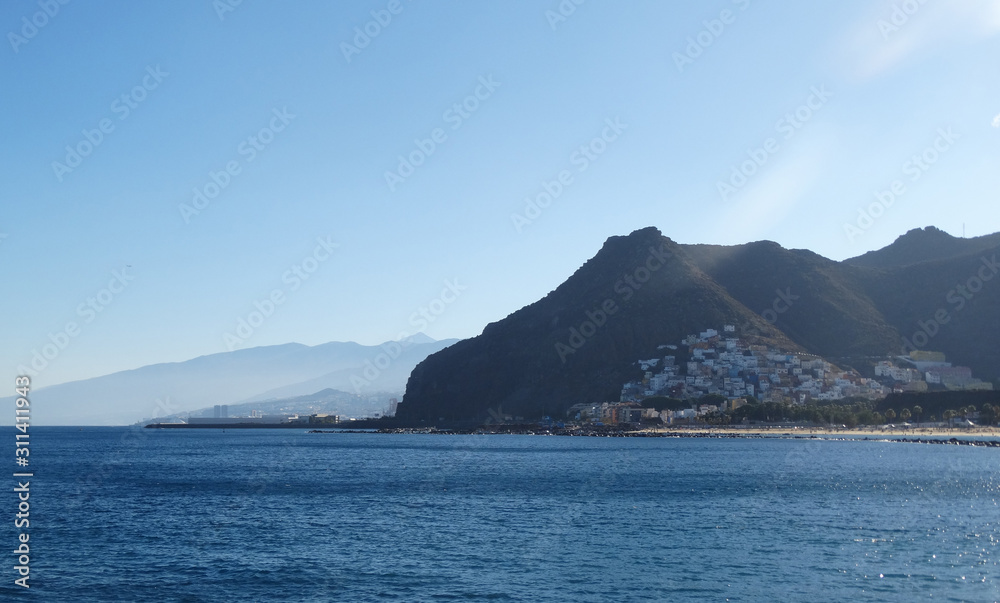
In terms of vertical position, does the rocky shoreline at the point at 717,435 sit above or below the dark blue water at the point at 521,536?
below

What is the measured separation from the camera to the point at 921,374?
189m

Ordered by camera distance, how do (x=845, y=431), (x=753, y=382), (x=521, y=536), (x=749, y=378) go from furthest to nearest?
1. (x=749, y=378)
2. (x=753, y=382)
3. (x=845, y=431)
4. (x=521, y=536)

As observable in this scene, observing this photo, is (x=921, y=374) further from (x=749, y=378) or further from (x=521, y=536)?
(x=521, y=536)

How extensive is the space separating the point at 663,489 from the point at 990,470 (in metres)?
35.8

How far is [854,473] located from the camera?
7150 cm

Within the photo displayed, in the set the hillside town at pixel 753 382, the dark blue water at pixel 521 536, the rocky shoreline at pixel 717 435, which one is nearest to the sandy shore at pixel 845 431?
the rocky shoreline at pixel 717 435

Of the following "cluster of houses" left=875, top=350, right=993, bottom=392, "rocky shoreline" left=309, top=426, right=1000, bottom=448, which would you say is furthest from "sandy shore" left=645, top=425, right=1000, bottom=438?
"cluster of houses" left=875, top=350, right=993, bottom=392

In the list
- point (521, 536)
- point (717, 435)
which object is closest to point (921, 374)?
point (717, 435)

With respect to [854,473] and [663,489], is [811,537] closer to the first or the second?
[663,489]

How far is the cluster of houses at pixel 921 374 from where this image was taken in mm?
182250

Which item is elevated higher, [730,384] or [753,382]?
[753,382]

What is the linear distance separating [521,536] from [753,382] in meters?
165

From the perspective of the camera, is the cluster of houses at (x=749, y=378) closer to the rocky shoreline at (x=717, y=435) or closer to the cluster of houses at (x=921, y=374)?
the cluster of houses at (x=921, y=374)

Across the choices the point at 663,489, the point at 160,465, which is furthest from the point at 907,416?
the point at 160,465
